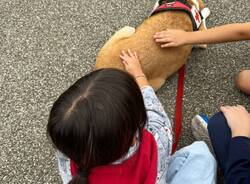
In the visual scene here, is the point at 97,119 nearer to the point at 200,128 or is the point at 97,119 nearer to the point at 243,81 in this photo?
the point at 200,128

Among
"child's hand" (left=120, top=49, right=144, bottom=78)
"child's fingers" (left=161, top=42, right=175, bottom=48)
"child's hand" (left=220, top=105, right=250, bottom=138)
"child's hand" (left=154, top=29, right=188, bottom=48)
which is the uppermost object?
"child's hand" (left=154, top=29, right=188, bottom=48)

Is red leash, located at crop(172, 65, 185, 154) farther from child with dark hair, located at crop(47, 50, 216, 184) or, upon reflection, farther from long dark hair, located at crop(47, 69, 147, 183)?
long dark hair, located at crop(47, 69, 147, 183)

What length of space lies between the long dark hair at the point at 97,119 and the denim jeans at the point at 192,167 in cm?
37

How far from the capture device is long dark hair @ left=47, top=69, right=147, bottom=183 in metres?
0.84

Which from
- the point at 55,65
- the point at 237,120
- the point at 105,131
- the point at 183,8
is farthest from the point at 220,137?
the point at 55,65

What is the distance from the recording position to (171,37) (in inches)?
55.5

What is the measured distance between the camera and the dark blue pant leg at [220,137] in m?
1.29

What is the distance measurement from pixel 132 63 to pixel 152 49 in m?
0.10

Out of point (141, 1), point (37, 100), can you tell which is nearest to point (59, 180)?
point (37, 100)

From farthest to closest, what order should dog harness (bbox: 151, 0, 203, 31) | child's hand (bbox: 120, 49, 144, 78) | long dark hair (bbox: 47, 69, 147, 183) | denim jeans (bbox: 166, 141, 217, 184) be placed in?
dog harness (bbox: 151, 0, 203, 31)
child's hand (bbox: 120, 49, 144, 78)
denim jeans (bbox: 166, 141, 217, 184)
long dark hair (bbox: 47, 69, 147, 183)

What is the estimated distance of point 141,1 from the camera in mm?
1845

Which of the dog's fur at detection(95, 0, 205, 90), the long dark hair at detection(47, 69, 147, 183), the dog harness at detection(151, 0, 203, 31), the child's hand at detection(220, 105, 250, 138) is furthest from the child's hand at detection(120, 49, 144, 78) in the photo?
the long dark hair at detection(47, 69, 147, 183)

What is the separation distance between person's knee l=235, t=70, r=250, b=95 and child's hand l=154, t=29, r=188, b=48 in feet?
1.03

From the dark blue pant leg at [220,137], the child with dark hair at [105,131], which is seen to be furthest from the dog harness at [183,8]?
the child with dark hair at [105,131]
